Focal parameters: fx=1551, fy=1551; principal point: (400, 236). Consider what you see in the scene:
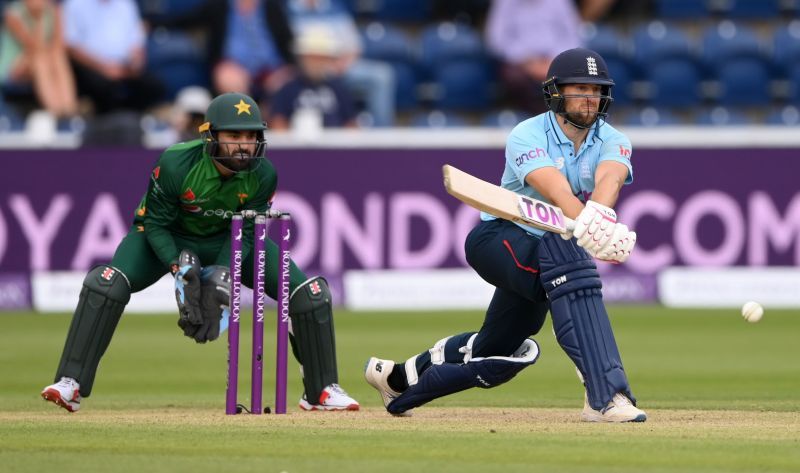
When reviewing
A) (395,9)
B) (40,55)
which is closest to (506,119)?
(395,9)

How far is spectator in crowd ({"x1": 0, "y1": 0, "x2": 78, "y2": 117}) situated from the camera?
13.6 metres

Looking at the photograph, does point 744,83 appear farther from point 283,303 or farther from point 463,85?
point 283,303

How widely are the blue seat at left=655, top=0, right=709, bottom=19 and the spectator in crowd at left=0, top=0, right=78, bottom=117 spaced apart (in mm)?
5746

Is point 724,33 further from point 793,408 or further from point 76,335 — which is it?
point 76,335

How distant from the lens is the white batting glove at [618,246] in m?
5.96

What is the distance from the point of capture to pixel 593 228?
5.93 meters

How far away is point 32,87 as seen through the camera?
13.9m

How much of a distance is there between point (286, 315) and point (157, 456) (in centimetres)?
148

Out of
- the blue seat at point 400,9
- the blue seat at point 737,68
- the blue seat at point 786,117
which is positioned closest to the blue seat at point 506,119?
the blue seat at point 400,9

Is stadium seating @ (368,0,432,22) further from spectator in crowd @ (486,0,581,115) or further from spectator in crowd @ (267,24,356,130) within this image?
spectator in crowd @ (267,24,356,130)

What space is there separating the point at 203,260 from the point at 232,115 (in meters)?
0.72

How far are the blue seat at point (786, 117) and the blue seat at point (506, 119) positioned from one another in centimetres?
228

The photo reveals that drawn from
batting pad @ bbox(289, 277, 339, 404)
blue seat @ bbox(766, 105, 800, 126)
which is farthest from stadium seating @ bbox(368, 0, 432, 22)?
batting pad @ bbox(289, 277, 339, 404)

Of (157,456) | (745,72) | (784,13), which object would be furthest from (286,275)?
(784,13)
